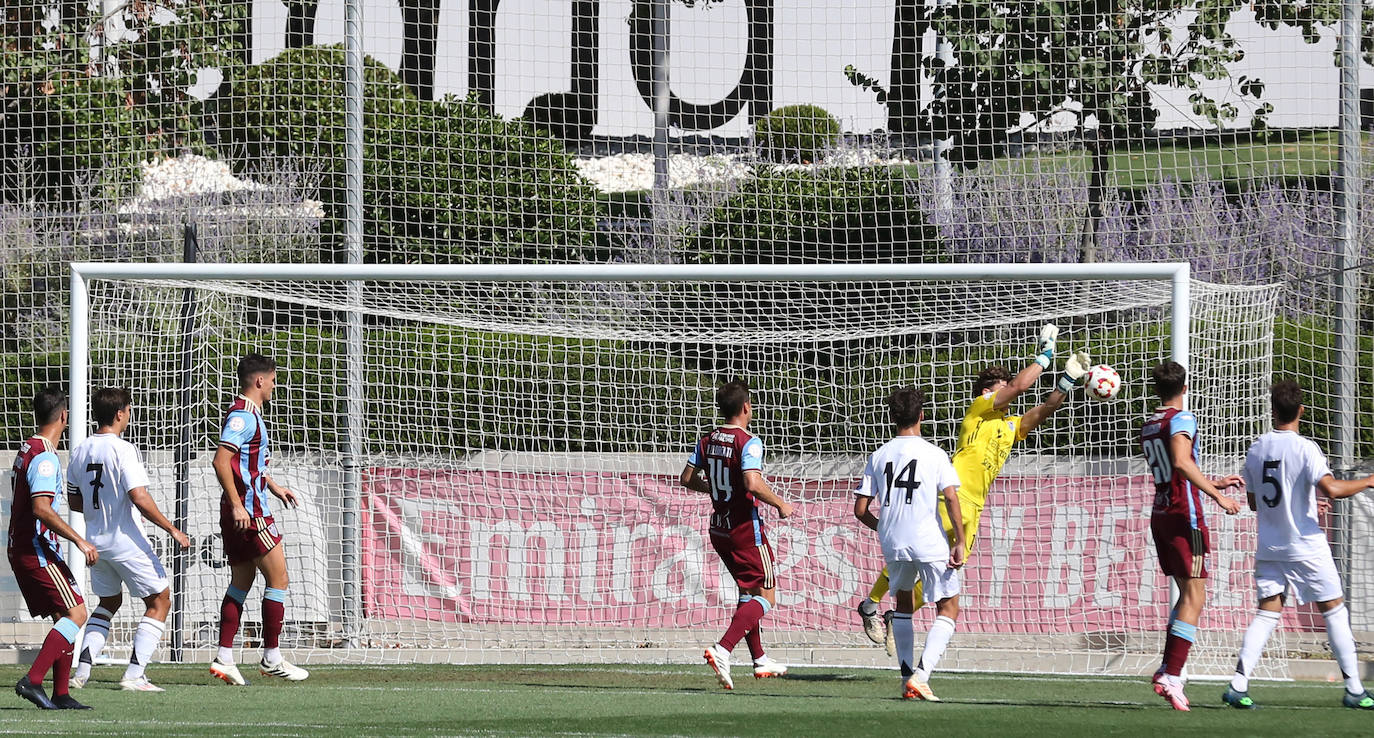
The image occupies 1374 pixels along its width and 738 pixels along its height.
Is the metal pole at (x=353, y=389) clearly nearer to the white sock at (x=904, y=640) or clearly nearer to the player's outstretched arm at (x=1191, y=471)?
the white sock at (x=904, y=640)

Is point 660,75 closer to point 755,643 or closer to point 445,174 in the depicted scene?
point 445,174

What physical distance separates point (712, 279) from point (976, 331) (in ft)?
9.79

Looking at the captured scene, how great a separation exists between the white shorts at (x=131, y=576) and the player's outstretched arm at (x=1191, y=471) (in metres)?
5.47

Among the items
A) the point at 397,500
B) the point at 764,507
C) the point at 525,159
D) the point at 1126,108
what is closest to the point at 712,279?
the point at 764,507

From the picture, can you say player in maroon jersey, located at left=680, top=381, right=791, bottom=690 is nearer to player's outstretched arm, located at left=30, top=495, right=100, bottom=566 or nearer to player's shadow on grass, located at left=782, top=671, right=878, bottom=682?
player's shadow on grass, located at left=782, top=671, right=878, bottom=682

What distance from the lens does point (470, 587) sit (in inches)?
437

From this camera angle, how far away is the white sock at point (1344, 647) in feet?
23.9

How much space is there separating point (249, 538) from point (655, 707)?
2.59 metres

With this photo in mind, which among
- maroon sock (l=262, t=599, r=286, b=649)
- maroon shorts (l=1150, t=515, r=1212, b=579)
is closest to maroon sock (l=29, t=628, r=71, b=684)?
maroon sock (l=262, t=599, r=286, b=649)

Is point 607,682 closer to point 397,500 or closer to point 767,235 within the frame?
point 397,500

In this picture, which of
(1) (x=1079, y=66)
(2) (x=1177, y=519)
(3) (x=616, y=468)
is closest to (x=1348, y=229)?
(1) (x=1079, y=66)

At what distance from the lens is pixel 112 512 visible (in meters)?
7.88

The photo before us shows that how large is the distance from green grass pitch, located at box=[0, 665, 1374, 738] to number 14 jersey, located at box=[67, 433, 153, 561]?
0.83 meters

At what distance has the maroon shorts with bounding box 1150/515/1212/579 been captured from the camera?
7359mm
